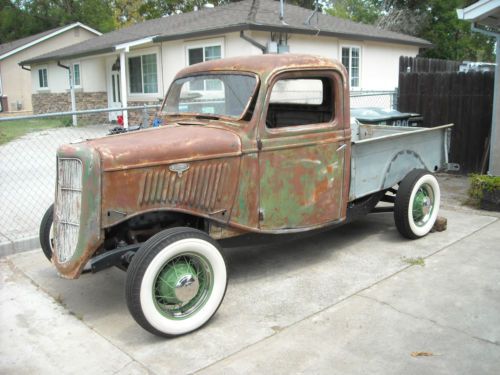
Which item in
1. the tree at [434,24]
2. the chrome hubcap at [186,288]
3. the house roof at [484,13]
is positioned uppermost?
the tree at [434,24]

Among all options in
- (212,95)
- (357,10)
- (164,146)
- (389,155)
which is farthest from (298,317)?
(357,10)

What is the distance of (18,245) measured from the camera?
530cm

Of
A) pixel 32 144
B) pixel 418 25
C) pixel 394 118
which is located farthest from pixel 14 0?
pixel 394 118

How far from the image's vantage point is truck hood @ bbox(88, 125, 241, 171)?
3.44 meters

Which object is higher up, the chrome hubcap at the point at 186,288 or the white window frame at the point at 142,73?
the white window frame at the point at 142,73

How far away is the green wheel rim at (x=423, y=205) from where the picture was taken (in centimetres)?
535

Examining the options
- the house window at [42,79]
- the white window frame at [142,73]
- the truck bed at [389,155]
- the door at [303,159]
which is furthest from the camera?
the house window at [42,79]

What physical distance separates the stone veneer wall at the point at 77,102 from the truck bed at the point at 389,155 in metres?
15.7

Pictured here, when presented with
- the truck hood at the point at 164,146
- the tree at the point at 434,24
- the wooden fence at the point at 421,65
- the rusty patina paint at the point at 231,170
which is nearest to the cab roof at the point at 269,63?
the rusty patina paint at the point at 231,170

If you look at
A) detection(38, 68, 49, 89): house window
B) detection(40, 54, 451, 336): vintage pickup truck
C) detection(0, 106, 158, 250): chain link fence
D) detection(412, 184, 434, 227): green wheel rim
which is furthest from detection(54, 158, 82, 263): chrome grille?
detection(38, 68, 49, 89): house window

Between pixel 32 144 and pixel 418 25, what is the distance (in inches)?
901

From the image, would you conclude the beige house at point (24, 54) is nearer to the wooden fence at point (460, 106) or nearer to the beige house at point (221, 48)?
the beige house at point (221, 48)

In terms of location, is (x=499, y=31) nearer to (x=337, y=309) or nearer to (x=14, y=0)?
(x=337, y=309)

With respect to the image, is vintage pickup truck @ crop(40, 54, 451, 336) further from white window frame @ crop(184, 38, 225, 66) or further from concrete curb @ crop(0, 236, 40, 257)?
white window frame @ crop(184, 38, 225, 66)
